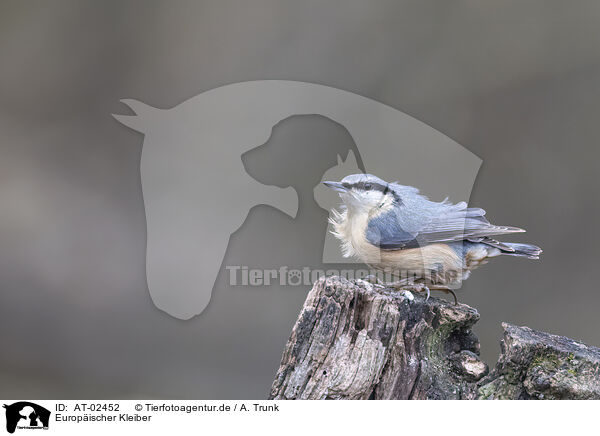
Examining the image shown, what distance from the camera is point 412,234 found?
2373mm

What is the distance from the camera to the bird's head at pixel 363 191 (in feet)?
8.03

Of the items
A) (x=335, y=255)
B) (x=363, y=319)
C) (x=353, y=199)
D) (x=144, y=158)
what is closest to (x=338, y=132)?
(x=144, y=158)

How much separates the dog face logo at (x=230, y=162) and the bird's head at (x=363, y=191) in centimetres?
169

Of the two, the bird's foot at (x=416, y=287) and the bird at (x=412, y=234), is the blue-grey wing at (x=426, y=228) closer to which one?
the bird at (x=412, y=234)

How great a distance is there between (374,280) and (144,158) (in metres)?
3.00

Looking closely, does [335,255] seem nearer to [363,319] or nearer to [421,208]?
[421,208]

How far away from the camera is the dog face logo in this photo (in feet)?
14.0

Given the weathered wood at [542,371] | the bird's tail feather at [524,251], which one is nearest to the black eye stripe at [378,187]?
the bird's tail feather at [524,251]

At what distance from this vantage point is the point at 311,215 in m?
4.48
